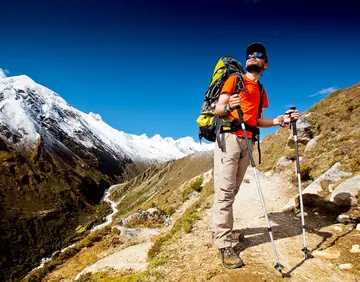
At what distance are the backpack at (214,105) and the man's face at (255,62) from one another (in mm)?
273

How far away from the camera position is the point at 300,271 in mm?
5887

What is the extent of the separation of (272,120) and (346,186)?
5.20 meters

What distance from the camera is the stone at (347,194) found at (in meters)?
9.27

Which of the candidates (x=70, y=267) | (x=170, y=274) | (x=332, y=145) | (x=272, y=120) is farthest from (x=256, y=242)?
(x=332, y=145)

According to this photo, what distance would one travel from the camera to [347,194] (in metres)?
9.45

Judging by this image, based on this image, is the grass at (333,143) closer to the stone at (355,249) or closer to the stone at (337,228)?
the stone at (337,228)

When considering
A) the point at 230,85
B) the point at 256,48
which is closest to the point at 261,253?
the point at 230,85

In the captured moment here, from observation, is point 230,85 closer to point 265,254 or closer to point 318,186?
point 265,254

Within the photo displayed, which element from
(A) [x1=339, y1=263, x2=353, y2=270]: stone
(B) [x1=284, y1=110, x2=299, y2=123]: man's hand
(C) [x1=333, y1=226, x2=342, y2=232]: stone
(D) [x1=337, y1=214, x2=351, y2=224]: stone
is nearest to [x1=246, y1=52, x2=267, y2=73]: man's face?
(B) [x1=284, y1=110, x2=299, y2=123]: man's hand

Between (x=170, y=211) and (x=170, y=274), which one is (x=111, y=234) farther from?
(x=170, y=274)

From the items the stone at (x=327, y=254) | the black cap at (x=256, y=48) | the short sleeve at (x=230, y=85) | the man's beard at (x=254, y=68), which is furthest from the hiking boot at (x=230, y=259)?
the black cap at (x=256, y=48)

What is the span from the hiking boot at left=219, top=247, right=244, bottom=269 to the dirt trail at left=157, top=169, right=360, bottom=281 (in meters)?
0.12

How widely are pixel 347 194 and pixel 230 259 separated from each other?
19.8 ft

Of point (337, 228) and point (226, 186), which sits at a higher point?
point (226, 186)
